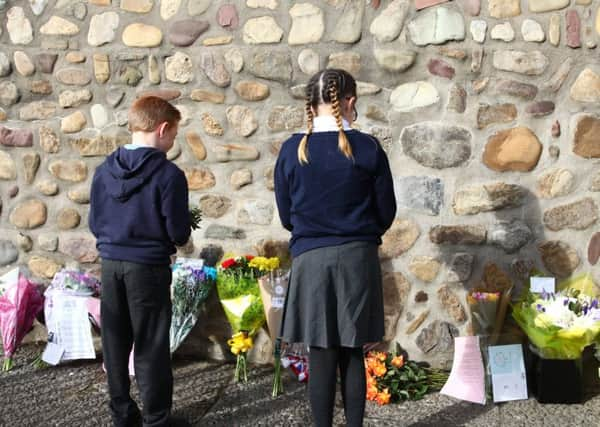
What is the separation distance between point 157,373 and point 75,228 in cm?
159

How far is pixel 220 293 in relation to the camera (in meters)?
3.60

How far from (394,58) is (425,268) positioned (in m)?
1.08

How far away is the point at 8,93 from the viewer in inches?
161

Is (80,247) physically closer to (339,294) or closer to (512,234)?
(339,294)

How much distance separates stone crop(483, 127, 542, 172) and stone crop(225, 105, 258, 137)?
1230 mm

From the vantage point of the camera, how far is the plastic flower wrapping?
3160 mm

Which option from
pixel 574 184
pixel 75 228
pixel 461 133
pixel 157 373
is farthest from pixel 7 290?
pixel 574 184

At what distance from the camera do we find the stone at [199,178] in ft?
12.7

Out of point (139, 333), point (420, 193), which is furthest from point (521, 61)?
point (139, 333)

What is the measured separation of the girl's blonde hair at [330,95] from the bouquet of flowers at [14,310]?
6.97ft

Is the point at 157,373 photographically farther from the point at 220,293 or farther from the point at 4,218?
the point at 4,218

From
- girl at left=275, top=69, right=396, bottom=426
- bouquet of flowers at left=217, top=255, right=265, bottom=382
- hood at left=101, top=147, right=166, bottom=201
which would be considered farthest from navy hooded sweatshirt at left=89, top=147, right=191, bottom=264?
bouquet of flowers at left=217, top=255, right=265, bottom=382

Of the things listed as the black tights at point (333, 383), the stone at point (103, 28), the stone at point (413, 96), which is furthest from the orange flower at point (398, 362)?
the stone at point (103, 28)

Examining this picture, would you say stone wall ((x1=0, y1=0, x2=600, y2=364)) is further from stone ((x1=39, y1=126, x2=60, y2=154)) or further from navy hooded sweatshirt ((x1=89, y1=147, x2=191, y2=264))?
navy hooded sweatshirt ((x1=89, y1=147, x2=191, y2=264))
